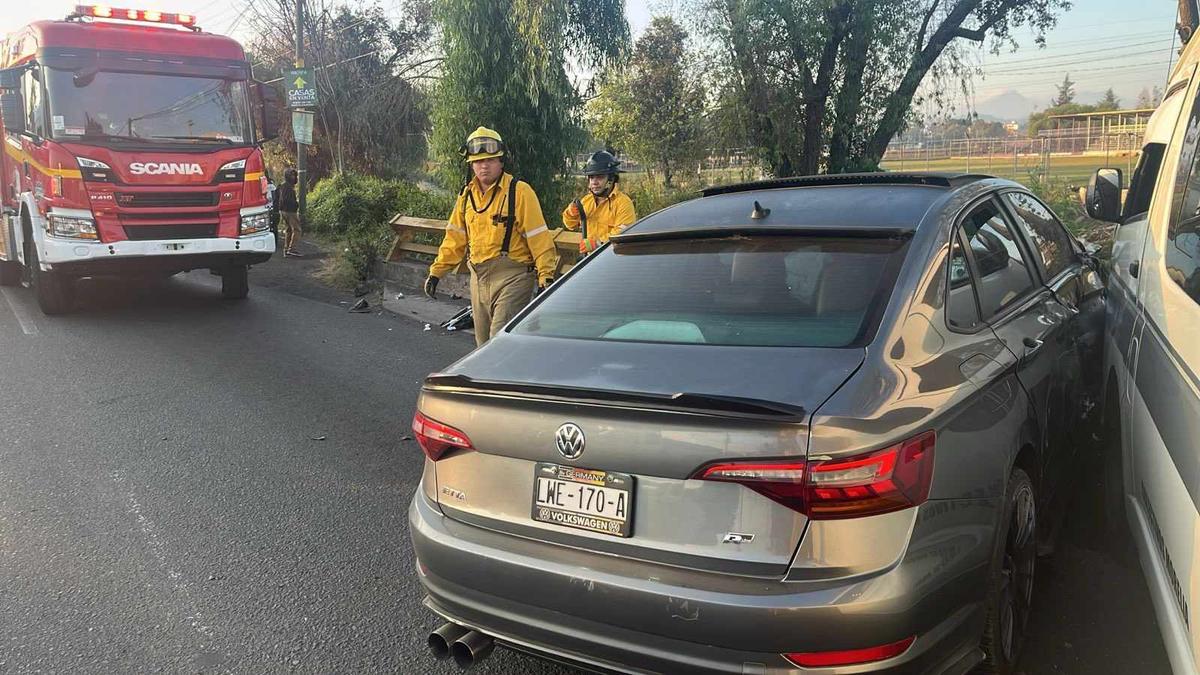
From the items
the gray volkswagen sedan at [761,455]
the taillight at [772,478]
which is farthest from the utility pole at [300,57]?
the taillight at [772,478]

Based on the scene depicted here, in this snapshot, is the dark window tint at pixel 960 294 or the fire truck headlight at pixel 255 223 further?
the fire truck headlight at pixel 255 223

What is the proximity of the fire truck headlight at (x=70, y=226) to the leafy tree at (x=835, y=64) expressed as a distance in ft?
28.0

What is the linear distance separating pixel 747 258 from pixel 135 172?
8.94 metres

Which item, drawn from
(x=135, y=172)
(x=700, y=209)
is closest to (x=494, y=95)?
(x=135, y=172)

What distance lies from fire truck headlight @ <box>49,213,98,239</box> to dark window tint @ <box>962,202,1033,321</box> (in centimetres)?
939

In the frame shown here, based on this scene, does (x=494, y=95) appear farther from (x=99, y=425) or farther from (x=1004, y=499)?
(x=1004, y=499)

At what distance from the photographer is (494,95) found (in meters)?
12.3

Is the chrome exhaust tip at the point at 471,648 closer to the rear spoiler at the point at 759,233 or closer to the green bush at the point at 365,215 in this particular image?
the rear spoiler at the point at 759,233

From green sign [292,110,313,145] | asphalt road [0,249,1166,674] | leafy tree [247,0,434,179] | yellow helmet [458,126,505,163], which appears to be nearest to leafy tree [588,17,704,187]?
leafy tree [247,0,434,179]

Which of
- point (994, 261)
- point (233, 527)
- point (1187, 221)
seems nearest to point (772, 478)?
point (994, 261)

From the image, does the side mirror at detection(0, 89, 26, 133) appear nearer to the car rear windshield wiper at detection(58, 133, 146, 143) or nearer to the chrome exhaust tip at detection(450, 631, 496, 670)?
the car rear windshield wiper at detection(58, 133, 146, 143)

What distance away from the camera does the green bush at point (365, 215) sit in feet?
40.1

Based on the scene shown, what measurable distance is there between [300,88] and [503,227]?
12.3m

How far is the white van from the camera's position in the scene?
2.11m
